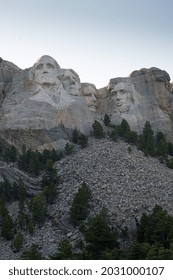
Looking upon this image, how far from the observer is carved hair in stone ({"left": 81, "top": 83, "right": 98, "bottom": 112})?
54319 millimetres

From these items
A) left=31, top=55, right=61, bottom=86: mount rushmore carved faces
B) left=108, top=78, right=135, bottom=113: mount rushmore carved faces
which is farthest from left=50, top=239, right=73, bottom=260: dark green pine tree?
left=108, top=78, right=135, bottom=113: mount rushmore carved faces

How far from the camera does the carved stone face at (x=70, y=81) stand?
5212cm

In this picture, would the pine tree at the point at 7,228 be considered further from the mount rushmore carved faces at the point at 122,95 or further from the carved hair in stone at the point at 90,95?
the mount rushmore carved faces at the point at 122,95

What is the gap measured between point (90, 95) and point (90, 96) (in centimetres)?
8

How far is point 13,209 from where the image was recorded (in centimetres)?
3988

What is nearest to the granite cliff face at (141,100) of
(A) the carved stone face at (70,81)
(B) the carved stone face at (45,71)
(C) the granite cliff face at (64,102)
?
(C) the granite cliff face at (64,102)

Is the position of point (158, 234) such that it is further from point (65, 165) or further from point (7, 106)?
point (7, 106)

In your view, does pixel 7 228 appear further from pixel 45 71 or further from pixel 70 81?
pixel 70 81

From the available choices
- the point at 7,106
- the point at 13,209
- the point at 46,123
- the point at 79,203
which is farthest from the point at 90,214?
the point at 7,106

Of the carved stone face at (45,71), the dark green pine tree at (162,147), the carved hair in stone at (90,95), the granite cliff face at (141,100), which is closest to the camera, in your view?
the dark green pine tree at (162,147)

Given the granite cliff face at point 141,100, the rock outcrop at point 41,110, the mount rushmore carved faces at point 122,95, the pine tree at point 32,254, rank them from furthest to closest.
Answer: the mount rushmore carved faces at point 122,95
the granite cliff face at point 141,100
the rock outcrop at point 41,110
the pine tree at point 32,254

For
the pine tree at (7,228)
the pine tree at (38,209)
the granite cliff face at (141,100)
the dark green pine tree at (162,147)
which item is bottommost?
the pine tree at (7,228)

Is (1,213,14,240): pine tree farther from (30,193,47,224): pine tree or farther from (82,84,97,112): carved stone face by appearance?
(82,84,97,112): carved stone face

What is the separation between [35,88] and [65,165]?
27.7ft
